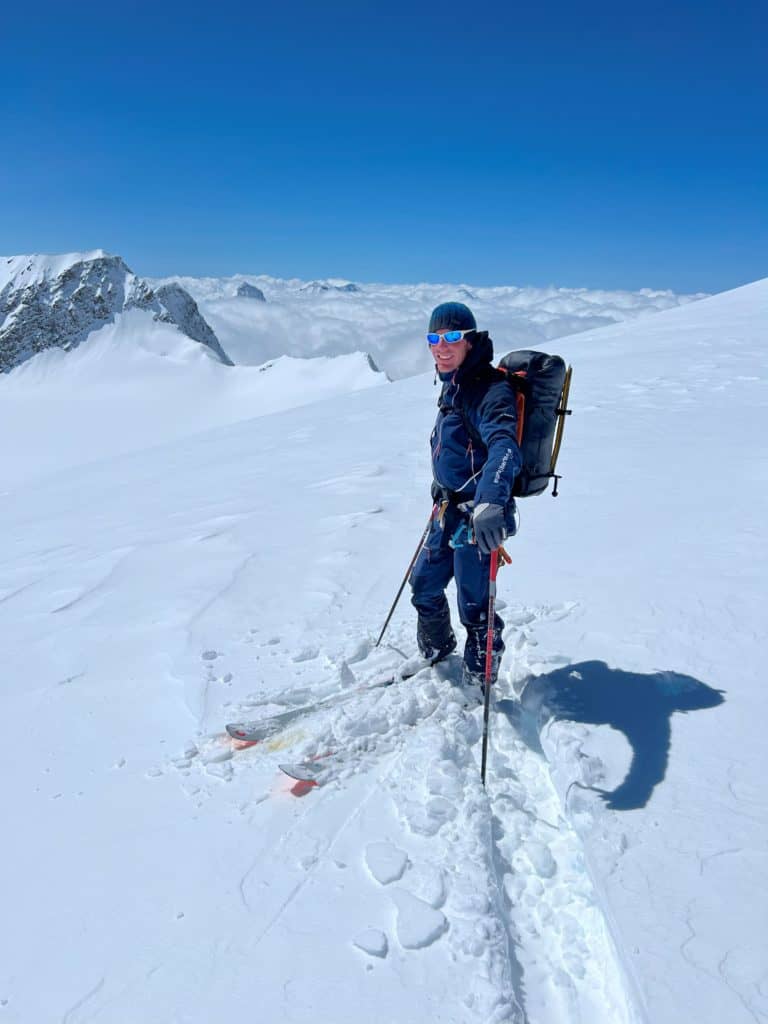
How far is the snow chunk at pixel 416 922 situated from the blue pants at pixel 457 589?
4.84ft

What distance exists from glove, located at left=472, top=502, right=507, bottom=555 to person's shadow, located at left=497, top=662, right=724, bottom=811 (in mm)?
1023

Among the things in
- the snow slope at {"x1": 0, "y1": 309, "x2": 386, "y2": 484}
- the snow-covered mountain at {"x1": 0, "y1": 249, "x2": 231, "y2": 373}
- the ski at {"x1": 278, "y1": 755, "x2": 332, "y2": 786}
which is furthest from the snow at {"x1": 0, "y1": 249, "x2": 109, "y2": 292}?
the ski at {"x1": 278, "y1": 755, "x2": 332, "y2": 786}

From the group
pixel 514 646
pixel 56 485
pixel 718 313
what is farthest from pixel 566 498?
pixel 718 313

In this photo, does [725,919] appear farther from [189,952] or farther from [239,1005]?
[189,952]

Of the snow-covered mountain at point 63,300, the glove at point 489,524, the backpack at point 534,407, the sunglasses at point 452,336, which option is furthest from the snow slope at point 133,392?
the glove at point 489,524

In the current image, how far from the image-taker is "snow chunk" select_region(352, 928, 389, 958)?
2.17 m

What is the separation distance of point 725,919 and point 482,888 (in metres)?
0.80

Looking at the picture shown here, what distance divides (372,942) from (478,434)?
89.3 inches

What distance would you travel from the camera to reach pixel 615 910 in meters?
2.15

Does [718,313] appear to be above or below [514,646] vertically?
above

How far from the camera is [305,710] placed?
142 inches

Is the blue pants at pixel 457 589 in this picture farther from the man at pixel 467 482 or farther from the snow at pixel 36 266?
the snow at pixel 36 266

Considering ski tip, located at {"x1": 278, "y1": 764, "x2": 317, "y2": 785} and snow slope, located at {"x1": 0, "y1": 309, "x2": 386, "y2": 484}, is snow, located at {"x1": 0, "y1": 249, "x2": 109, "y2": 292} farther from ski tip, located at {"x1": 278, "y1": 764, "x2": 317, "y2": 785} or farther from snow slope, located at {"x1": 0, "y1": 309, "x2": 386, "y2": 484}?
ski tip, located at {"x1": 278, "y1": 764, "x2": 317, "y2": 785}

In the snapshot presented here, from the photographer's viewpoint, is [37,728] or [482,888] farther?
[37,728]
